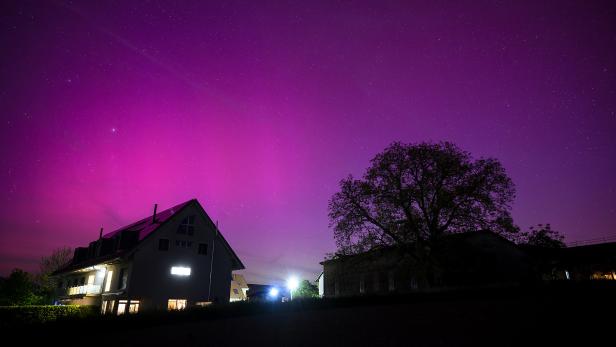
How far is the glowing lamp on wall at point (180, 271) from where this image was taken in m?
35.8

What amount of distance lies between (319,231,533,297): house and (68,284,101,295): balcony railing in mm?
25459

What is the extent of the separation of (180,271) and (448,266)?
26.0 metres

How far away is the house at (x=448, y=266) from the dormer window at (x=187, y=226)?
15.3m

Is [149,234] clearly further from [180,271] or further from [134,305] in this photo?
[134,305]

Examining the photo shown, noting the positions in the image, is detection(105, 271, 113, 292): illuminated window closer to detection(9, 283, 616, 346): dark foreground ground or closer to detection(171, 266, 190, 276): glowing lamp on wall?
detection(171, 266, 190, 276): glowing lamp on wall

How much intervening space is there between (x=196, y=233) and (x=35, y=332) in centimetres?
2348

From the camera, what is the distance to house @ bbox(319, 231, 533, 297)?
26344 mm

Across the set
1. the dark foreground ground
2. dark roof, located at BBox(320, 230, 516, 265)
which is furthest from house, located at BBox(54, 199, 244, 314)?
the dark foreground ground

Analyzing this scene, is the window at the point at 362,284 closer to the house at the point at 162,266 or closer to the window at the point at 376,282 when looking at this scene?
the window at the point at 376,282

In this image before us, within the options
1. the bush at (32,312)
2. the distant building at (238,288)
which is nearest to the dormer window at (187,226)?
the bush at (32,312)

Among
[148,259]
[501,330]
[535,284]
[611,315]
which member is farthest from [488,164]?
[148,259]

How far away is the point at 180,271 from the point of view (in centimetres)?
3619

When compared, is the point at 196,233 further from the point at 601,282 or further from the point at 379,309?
the point at 601,282

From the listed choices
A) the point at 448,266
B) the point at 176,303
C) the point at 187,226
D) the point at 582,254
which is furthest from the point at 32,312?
the point at 582,254
